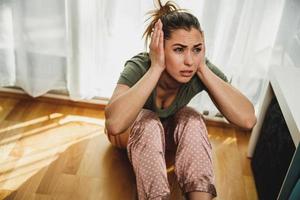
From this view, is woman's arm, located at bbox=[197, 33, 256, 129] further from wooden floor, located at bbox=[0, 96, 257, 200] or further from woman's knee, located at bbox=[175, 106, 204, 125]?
wooden floor, located at bbox=[0, 96, 257, 200]

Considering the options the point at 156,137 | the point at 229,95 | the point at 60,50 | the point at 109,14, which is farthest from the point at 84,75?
the point at 229,95

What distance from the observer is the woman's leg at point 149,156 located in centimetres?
113

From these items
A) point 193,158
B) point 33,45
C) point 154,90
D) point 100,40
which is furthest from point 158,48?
point 33,45

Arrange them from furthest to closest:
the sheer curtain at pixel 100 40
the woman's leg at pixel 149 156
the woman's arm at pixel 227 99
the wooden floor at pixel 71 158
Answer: the sheer curtain at pixel 100 40
the wooden floor at pixel 71 158
the woman's arm at pixel 227 99
the woman's leg at pixel 149 156

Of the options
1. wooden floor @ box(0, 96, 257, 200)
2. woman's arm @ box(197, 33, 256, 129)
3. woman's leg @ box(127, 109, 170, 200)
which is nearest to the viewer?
woman's leg @ box(127, 109, 170, 200)

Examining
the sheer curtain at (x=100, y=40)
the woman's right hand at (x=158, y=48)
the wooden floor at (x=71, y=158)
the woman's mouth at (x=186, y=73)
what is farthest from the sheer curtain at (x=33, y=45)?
the woman's mouth at (x=186, y=73)

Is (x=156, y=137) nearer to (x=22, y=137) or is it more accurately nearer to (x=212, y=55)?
(x=212, y=55)

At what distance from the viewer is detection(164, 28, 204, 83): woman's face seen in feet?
3.82

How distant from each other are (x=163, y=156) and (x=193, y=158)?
4.1 inches

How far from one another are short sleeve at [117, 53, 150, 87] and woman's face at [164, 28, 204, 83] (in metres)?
0.13

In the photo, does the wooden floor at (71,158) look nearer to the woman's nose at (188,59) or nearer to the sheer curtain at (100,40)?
the sheer curtain at (100,40)

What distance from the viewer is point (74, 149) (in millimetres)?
1626

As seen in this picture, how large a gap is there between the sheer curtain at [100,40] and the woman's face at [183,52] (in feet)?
1.34

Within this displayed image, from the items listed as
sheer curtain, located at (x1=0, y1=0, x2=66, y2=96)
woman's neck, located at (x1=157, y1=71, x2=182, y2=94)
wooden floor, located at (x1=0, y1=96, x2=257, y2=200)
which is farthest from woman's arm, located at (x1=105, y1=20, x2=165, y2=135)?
sheer curtain, located at (x1=0, y1=0, x2=66, y2=96)
